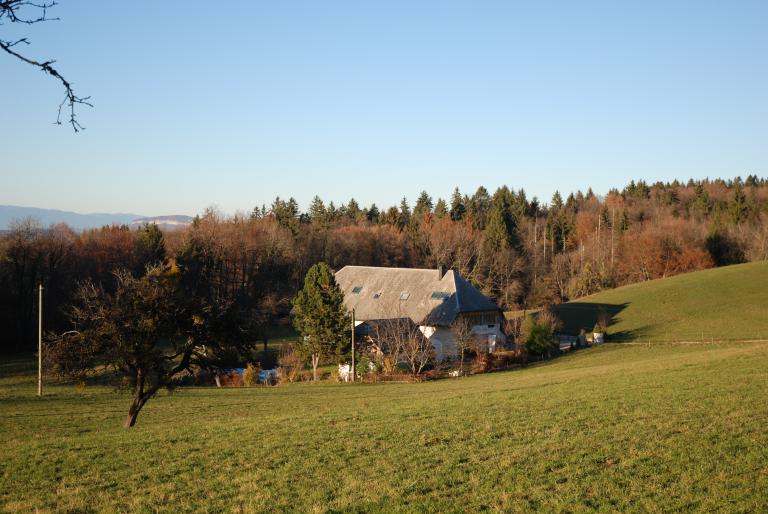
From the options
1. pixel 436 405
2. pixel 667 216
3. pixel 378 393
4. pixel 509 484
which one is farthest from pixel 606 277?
pixel 509 484

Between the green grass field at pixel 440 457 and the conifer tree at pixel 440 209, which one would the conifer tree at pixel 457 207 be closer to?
the conifer tree at pixel 440 209

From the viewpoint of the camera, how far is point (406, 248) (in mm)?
88125

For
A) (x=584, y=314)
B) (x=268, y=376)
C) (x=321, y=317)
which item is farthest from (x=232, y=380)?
(x=584, y=314)

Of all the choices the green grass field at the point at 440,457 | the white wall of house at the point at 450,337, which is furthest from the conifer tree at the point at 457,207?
the green grass field at the point at 440,457

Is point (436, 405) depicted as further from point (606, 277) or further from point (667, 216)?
point (667, 216)

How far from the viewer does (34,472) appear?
37.4ft

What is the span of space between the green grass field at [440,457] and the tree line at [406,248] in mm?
35592

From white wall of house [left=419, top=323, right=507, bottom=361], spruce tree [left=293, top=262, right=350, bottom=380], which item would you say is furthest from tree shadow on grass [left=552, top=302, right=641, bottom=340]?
spruce tree [left=293, top=262, right=350, bottom=380]

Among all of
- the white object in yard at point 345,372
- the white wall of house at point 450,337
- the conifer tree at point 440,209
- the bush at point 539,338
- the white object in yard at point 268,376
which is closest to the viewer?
the white object in yard at point 345,372

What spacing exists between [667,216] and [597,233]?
57.1 ft

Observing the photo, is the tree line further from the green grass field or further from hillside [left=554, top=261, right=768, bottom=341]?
the green grass field

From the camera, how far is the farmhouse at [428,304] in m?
45.5

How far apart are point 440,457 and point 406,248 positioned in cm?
7727

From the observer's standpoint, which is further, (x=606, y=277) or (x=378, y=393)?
(x=606, y=277)
